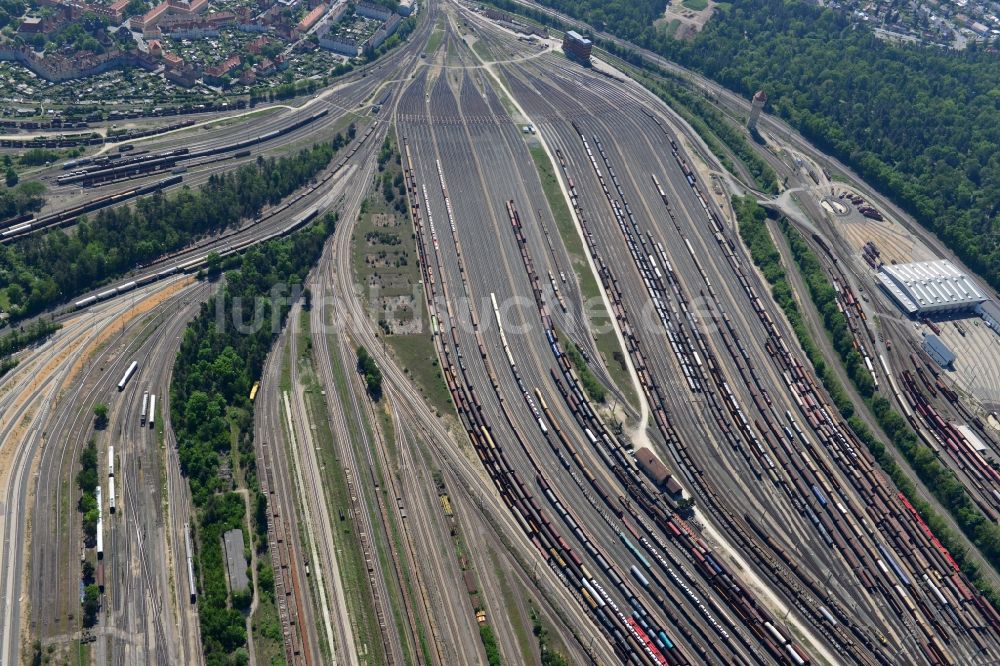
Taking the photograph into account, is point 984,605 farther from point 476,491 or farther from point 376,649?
point 376,649

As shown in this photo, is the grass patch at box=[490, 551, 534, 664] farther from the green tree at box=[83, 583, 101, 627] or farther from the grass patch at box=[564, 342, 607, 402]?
the green tree at box=[83, 583, 101, 627]

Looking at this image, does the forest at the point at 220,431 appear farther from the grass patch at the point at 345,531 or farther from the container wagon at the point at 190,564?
the grass patch at the point at 345,531

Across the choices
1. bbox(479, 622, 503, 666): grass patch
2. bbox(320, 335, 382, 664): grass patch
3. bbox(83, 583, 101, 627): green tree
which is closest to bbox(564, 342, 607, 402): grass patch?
bbox(320, 335, 382, 664): grass patch

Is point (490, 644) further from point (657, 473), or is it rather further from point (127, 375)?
point (127, 375)

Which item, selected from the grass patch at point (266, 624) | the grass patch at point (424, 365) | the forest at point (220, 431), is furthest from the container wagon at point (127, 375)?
the grass patch at point (424, 365)

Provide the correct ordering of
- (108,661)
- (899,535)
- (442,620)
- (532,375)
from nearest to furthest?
(108,661) → (442,620) → (899,535) → (532,375)

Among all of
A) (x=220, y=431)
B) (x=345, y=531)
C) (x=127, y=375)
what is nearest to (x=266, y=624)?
(x=345, y=531)

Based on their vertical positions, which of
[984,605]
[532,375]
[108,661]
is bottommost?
[108,661]

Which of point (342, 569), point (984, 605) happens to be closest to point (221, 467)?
point (342, 569)
